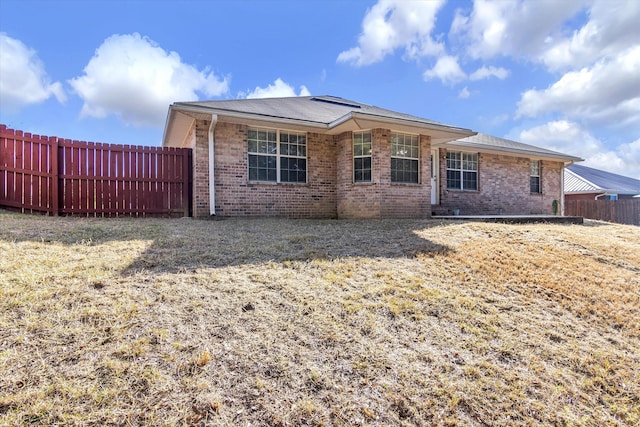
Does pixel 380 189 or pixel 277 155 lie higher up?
pixel 277 155

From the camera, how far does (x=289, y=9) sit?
1006cm

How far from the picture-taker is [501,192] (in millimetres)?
13891

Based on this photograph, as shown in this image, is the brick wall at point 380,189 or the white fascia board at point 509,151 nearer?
the brick wall at point 380,189

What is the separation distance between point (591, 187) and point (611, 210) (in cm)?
739

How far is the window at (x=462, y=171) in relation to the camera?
12.9 metres

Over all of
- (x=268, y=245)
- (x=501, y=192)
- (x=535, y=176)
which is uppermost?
(x=535, y=176)

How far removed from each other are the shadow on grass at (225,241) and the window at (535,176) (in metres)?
10.6

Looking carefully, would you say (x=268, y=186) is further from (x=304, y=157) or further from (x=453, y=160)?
(x=453, y=160)

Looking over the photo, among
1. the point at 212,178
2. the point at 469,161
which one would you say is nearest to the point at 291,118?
the point at 212,178

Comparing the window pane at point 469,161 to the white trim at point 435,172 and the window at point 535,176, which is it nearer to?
the white trim at point 435,172

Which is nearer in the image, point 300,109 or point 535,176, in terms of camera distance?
point 300,109

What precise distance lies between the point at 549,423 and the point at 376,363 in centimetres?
124

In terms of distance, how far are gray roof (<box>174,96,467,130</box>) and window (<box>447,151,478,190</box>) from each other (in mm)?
2657

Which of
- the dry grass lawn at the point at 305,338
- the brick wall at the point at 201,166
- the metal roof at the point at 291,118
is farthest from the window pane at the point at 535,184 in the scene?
the brick wall at the point at 201,166
